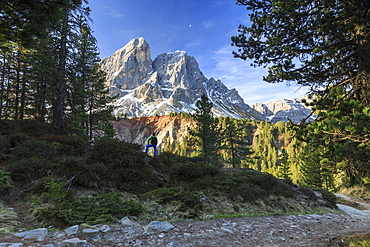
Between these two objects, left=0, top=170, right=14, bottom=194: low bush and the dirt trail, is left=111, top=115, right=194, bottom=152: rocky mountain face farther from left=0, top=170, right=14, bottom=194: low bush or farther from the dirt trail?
left=0, top=170, right=14, bottom=194: low bush

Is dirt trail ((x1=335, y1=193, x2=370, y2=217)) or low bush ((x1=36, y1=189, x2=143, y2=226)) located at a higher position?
low bush ((x1=36, y1=189, x2=143, y2=226))

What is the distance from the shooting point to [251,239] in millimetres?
4203

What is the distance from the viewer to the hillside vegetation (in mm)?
4965

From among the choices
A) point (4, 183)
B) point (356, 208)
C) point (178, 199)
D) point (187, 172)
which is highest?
point (4, 183)

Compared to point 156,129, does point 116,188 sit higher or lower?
lower

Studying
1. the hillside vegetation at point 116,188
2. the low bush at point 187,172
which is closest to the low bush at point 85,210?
the hillside vegetation at point 116,188

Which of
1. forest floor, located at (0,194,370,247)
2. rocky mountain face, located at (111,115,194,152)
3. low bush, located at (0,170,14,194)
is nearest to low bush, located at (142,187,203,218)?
forest floor, located at (0,194,370,247)

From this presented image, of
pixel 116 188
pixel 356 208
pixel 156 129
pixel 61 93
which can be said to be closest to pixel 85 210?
pixel 116 188

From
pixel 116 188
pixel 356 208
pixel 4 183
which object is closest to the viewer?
pixel 4 183

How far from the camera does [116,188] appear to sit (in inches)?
266

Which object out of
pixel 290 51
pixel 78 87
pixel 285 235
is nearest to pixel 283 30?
pixel 290 51

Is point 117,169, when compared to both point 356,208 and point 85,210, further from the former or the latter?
point 356,208

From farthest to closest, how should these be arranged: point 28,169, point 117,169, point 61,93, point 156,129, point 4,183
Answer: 1. point 156,129
2. point 61,93
3. point 117,169
4. point 28,169
5. point 4,183

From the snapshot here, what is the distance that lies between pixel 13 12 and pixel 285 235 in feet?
34.7
